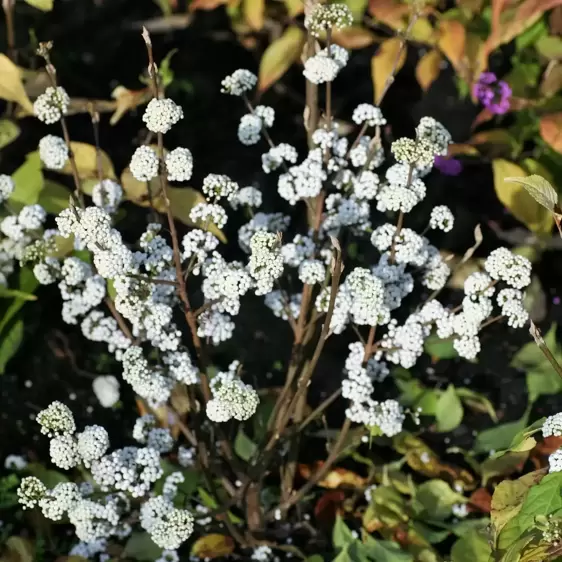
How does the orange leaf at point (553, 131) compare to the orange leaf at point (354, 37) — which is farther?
the orange leaf at point (354, 37)

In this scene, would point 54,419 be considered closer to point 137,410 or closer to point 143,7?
point 137,410

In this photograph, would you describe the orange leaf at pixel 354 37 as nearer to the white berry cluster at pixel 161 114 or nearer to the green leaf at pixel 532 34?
the green leaf at pixel 532 34

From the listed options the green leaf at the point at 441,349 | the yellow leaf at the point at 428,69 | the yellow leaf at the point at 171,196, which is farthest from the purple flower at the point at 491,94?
the yellow leaf at the point at 171,196

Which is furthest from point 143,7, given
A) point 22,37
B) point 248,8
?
point 248,8

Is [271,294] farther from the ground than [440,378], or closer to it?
farther from the ground

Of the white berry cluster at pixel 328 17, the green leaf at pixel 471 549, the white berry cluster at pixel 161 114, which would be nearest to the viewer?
the white berry cluster at pixel 161 114

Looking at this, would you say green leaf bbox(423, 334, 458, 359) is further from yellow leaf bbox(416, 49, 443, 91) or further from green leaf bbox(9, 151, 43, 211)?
green leaf bbox(9, 151, 43, 211)

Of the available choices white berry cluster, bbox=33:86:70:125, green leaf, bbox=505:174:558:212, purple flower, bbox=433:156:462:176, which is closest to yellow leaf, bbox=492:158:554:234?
purple flower, bbox=433:156:462:176

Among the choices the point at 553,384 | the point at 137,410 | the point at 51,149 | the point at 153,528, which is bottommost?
the point at 137,410
